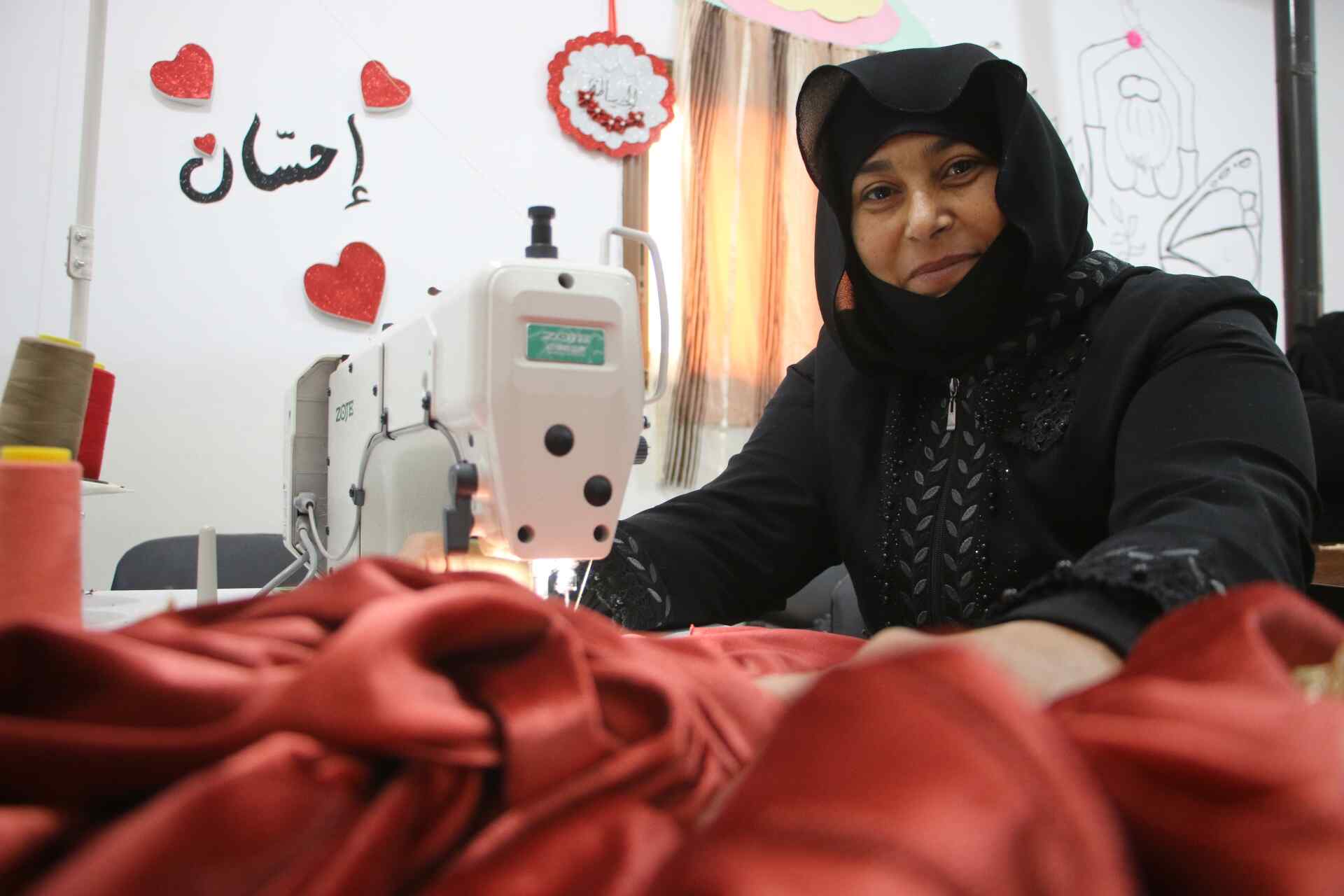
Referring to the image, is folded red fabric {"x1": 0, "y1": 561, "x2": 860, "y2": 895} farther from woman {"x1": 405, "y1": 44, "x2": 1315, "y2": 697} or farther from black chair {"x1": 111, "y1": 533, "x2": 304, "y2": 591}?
black chair {"x1": 111, "y1": 533, "x2": 304, "y2": 591}

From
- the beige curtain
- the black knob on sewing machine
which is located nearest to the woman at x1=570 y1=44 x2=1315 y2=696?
the black knob on sewing machine

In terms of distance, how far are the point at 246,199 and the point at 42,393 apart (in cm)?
154

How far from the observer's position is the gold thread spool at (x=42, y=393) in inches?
42.3

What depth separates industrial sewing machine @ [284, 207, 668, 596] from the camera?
0.90 metres

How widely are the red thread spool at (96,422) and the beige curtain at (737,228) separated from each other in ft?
5.27

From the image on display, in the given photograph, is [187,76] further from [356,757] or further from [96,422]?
[356,757]

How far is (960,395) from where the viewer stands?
4.26ft

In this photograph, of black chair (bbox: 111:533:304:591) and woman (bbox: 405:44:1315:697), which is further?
black chair (bbox: 111:533:304:591)

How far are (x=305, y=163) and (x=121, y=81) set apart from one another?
464 millimetres

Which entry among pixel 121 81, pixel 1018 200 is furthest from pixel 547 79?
pixel 1018 200

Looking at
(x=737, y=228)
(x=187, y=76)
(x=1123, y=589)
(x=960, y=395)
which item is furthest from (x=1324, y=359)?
(x=187, y=76)

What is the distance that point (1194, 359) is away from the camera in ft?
3.43

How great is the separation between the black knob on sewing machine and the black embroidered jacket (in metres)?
0.43

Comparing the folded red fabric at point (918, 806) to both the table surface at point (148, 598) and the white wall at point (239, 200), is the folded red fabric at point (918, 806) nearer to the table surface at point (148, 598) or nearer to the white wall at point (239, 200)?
the table surface at point (148, 598)
